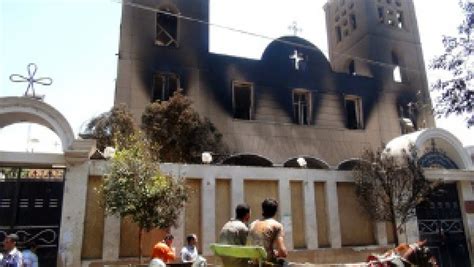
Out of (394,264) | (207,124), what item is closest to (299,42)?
(207,124)

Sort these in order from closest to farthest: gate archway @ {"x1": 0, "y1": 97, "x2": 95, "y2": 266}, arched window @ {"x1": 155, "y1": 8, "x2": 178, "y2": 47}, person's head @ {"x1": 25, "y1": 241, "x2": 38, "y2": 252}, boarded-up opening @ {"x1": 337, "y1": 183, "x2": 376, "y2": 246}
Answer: person's head @ {"x1": 25, "y1": 241, "x2": 38, "y2": 252} → gate archway @ {"x1": 0, "y1": 97, "x2": 95, "y2": 266} → boarded-up opening @ {"x1": 337, "y1": 183, "x2": 376, "y2": 246} → arched window @ {"x1": 155, "y1": 8, "x2": 178, "y2": 47}

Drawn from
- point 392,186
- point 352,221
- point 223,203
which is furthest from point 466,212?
point 223,203

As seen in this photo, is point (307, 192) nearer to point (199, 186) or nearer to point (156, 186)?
point (199, 186)

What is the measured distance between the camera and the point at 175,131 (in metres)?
15.6

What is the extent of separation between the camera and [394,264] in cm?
575

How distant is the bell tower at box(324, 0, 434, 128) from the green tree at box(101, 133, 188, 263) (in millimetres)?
Answer: 16460

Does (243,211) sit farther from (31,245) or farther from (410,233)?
(410,233)

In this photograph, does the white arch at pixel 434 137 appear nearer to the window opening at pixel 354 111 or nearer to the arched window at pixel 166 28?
the window opening at pixel 354 111

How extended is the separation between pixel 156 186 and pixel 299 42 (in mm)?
14460

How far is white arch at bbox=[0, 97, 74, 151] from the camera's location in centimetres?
1024

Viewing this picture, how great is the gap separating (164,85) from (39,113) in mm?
8094

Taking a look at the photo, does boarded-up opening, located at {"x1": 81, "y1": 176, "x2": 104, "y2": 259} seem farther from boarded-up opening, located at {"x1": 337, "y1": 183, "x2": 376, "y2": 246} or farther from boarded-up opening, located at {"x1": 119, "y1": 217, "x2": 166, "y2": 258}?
boarded-up opening, located at {"x1": 337, "y1": 183, "x2": 376, "y2": 246}

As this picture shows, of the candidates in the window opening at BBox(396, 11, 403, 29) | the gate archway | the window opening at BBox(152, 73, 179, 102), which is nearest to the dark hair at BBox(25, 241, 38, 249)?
the gate archway

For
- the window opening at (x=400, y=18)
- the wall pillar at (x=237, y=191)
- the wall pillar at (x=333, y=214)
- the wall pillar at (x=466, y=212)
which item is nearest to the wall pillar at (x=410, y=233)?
the wall pillar at (x=333, y=214)
